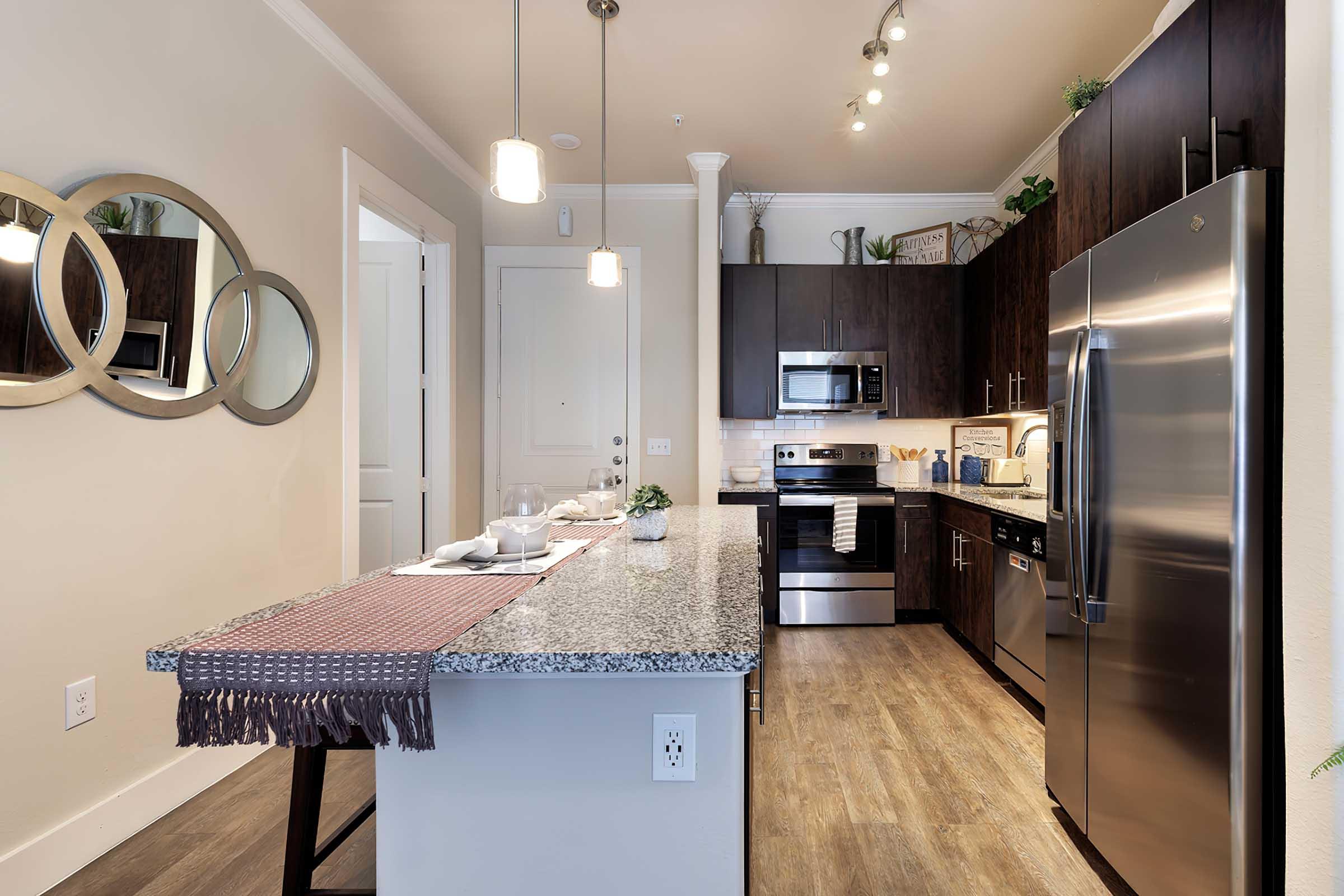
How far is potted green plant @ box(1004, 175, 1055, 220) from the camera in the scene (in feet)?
10.2

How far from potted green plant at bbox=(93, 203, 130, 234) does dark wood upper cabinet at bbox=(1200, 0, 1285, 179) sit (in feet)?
9.08

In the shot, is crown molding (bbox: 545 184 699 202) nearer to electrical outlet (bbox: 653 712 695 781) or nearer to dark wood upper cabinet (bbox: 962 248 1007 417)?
dark wood upper cabinet (bbox: 962 248 1007 417)

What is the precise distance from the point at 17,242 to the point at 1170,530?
273cm

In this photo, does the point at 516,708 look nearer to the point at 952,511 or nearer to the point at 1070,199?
the point at 1070,199

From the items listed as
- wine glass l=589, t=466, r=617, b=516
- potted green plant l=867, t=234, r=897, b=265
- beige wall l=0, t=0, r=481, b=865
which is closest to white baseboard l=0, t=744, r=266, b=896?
beige wall l=0, t=0, r=481, b=865

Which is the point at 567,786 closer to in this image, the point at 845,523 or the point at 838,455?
the point at 845,523

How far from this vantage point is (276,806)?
81.6 inches

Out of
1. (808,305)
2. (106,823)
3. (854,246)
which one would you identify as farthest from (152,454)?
(854,246)

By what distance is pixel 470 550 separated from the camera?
5.17 feet

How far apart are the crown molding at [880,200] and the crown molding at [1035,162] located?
16 cm

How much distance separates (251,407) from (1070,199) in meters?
2.85

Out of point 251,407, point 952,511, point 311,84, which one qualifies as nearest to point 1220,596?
point 952,511

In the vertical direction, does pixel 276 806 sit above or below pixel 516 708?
below

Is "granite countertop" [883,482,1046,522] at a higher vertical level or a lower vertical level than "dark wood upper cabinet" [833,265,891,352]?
lower
